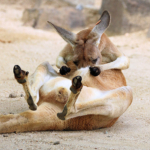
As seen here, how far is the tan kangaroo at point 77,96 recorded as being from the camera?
2441 millimetres

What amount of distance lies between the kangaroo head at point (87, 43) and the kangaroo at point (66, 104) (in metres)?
0.20

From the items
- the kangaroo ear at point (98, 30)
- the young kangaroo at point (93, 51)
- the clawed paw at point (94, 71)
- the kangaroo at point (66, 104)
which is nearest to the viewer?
the kangaroo at point (66, 104)

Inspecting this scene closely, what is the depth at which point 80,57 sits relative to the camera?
11.1 feet

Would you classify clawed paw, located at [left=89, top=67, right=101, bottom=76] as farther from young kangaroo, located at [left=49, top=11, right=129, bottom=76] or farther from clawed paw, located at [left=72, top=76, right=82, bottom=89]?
clawed paw, located at [left=72, top=76, right=82, bottom=89]

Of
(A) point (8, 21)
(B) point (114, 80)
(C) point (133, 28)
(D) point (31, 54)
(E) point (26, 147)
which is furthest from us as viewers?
(A) point (8, 21)

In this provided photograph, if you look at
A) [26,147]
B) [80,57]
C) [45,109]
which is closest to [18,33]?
[80,57]

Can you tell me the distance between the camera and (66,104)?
8.03ft

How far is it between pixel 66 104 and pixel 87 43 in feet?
4.16

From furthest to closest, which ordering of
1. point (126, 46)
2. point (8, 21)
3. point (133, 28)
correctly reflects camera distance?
point (8, 21) → point (133, 28) → point (126, 46)

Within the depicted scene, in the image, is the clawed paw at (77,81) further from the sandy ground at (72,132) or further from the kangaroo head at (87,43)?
the kangaroo head at (87,43)

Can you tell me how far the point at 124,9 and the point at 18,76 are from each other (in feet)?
26.1

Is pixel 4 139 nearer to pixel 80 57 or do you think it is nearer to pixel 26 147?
pixel 26 147

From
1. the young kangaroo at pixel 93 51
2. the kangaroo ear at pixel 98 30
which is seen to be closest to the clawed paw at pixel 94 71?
the young kangaroo at pixel 93 51

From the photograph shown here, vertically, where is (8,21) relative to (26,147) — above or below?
above
